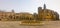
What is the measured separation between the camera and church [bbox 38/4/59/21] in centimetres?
1005

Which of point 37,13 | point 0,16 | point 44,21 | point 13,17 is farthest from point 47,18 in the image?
point 0,16

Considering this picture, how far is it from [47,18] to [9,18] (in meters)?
2.52

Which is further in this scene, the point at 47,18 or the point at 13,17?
the point at 47,18

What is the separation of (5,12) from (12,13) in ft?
1.37

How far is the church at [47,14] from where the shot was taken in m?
10.0

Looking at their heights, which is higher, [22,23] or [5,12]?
[5,12]

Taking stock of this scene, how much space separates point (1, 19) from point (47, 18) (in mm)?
2947

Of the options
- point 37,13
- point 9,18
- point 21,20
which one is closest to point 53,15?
point 37,13

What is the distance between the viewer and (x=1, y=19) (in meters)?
10.1

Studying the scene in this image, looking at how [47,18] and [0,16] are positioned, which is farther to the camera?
[47,18]

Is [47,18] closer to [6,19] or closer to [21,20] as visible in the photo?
[21,20]

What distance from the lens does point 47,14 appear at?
10.4m

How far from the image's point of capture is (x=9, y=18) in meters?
10.0

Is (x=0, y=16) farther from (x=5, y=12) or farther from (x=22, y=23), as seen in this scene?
(x=22, y=23)
